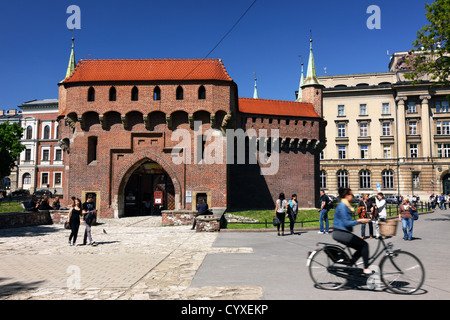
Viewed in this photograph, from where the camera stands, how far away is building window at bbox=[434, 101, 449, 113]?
4941 cm

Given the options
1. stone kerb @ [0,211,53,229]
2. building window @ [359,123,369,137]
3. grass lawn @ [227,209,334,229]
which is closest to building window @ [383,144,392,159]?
building window @ [359,123,369,137]

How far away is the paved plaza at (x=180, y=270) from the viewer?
18.5 ft

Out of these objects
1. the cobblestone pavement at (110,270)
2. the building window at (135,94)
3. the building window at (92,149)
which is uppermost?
the building window at (135,94)

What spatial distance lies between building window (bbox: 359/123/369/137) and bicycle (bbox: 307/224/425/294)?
48914 mm

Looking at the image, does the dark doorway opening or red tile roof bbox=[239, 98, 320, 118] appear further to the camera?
red tile roof bbox=[239, 98, 320, 118]

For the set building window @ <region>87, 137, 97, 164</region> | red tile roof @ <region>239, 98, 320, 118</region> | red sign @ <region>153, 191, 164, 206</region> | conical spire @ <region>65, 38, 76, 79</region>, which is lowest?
red sign @ <region>153, 191, 164, 206</region>

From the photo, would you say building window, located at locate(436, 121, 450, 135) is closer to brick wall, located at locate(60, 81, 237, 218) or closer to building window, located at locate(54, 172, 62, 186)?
brick wall, located at locate(60, 81, 237, 218)

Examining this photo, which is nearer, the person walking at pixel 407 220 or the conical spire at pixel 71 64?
the person walking at pixel 407 220

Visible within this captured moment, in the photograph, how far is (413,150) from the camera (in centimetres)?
4925

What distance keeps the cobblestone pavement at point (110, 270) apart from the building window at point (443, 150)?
46549 mm

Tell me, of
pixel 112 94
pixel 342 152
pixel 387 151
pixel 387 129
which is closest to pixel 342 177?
pixel 342 152

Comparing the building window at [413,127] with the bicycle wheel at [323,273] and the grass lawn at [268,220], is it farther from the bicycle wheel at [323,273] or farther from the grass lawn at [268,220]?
the bicycle wheel at [323,273]

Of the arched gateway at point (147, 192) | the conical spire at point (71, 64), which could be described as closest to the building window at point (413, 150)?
the arched gateway at point (147, 192)

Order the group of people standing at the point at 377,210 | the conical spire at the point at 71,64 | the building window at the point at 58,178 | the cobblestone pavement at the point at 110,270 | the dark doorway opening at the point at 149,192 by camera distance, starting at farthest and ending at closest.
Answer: the building window at the point at 58,178, the conical spire at the point at 71,64, the dark doorway opening at the point at 149,192, the group of people standing at the point at 377,210, the cobblestone pavement at the point at 110,270
